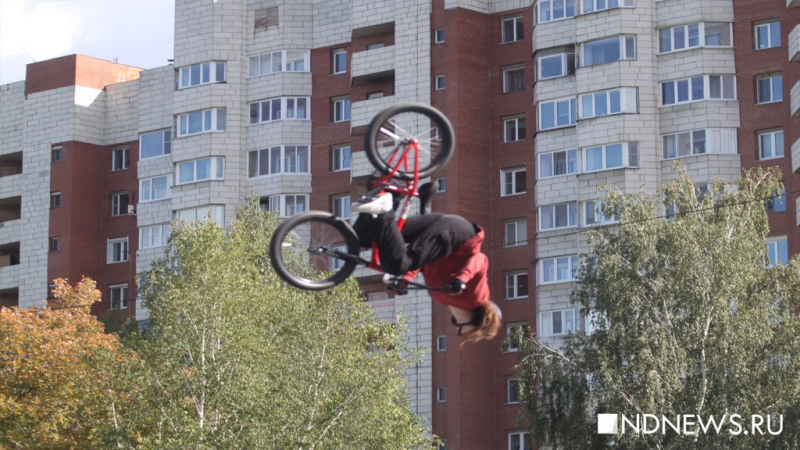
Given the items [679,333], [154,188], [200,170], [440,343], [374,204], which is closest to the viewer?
[374,204]

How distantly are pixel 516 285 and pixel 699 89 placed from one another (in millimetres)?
15912

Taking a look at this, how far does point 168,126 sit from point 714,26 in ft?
128

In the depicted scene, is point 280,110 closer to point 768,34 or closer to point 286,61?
point 286,61

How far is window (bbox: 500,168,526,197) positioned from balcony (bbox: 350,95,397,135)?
8.47m

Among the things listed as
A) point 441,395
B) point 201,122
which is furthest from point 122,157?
point 441,395

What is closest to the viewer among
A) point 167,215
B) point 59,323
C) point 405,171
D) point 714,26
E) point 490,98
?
point 405,171

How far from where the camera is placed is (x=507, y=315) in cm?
9150

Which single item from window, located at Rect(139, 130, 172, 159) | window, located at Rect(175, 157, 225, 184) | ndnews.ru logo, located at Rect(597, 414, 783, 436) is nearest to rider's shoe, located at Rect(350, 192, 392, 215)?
ndnews.ru logo, located at Rect(597, 414, 783, 436)

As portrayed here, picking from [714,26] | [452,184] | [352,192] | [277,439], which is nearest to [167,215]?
[352,192]

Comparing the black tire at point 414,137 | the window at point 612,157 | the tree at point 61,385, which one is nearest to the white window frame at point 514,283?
the window at point 612,157

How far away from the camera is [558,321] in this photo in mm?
87688

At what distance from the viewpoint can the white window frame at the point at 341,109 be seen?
100438 mm

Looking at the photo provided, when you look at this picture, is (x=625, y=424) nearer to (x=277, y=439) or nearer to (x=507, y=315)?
(x=277, y=439)

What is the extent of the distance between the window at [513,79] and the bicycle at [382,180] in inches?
2991
